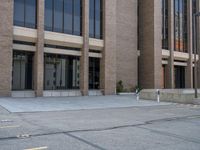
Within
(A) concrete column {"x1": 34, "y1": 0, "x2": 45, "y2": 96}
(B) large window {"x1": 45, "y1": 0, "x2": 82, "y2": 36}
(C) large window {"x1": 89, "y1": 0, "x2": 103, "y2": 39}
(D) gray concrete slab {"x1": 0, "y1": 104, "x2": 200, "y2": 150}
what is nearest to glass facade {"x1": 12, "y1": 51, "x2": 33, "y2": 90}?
(A) concrete column {"x1": 34, "y1": 0, "x2": 45, "y2": 96}

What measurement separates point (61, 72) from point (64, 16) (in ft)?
20.1

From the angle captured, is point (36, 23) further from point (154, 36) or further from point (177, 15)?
point (177, 15)

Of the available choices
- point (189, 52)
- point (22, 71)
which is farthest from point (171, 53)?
point (22, 71)

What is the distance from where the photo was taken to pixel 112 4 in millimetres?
32312

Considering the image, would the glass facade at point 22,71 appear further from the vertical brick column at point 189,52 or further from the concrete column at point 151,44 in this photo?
the vertical brick column at point 189,52

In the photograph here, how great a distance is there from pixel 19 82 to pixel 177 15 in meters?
28.1

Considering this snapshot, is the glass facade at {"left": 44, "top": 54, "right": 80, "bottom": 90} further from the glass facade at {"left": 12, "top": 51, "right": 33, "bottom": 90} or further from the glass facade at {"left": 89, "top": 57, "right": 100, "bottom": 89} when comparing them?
the glass facade at {"left": 12, "top": 51, "right": 33, "bottom": 90}

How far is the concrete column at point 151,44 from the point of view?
3826 cm

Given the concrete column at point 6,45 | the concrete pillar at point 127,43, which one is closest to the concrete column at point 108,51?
the concrete pillar at point 127,43

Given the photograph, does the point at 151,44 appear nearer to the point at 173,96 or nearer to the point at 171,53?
the point at 171,53

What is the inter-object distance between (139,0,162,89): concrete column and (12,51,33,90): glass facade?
58.7 ft

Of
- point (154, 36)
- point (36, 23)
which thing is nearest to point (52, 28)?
point (36, 23)

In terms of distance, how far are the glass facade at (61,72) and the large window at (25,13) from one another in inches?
169

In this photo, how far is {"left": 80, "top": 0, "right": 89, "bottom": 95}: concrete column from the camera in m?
29.3
